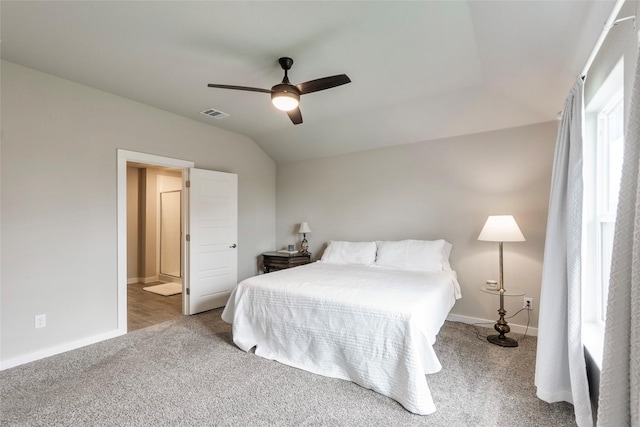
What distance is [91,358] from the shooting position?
2.68m

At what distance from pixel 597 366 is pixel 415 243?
212cm

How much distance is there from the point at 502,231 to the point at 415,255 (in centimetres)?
97

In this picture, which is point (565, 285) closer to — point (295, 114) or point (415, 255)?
point (415, 255)

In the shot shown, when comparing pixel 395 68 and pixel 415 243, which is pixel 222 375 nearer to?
pixel 415 243

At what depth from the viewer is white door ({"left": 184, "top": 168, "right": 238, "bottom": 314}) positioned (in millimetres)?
3867

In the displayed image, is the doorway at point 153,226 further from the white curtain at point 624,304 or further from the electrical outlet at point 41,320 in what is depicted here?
the white curtain at point 624,304

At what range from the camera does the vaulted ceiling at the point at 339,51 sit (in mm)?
1895

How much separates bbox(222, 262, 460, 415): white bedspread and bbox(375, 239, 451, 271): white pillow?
1.01ft

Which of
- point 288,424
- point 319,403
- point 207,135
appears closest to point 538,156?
point 319,403

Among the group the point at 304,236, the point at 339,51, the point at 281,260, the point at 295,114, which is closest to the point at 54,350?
the point at 281,260

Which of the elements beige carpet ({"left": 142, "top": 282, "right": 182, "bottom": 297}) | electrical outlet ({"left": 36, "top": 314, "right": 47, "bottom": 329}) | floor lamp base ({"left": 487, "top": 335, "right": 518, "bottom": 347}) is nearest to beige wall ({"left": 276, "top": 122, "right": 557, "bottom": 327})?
floor lamp base ({"left": 487, "top": 335, "right": 518, "bottom": 347})

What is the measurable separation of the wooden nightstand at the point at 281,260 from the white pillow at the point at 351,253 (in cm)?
60

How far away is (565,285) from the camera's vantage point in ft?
6.13

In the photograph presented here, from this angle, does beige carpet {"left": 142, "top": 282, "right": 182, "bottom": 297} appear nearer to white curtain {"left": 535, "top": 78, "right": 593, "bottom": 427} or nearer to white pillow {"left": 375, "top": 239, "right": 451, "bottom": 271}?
white pillow {"left": 375, "top": 239, "right": 451, "bottom": 271}
